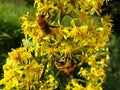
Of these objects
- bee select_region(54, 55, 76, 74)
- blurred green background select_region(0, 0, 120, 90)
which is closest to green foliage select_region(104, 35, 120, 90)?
blurred green background select_region(0, 0, 120, 90)

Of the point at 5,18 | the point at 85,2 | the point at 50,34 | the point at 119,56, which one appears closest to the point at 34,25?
the point at 50,34

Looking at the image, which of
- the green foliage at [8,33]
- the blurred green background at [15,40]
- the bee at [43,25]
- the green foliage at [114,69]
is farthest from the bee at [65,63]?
the green foliage at [114,69]

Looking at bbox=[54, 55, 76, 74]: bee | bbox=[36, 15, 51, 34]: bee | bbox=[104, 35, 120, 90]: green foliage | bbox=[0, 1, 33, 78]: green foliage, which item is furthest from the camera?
bbox=[104, 35, 120, 90]: green foliage

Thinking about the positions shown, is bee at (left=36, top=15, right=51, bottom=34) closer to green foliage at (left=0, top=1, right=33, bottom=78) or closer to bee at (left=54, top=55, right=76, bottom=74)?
bee at (left=54, top=55, right=76, bottom=74)

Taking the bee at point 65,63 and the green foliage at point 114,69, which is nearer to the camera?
the bee at point 65,63

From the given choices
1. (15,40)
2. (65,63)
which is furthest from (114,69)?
(65,63)

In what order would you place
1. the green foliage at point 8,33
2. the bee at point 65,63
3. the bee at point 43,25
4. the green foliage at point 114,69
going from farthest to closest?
the green foliage at point 114,69, the green foliage at point 8,33, the bee at point 65,63, the bee at point 43,25

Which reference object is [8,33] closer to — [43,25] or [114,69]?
[114,69]

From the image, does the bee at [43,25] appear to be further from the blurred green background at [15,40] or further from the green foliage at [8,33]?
the green foliage at [8,33]
